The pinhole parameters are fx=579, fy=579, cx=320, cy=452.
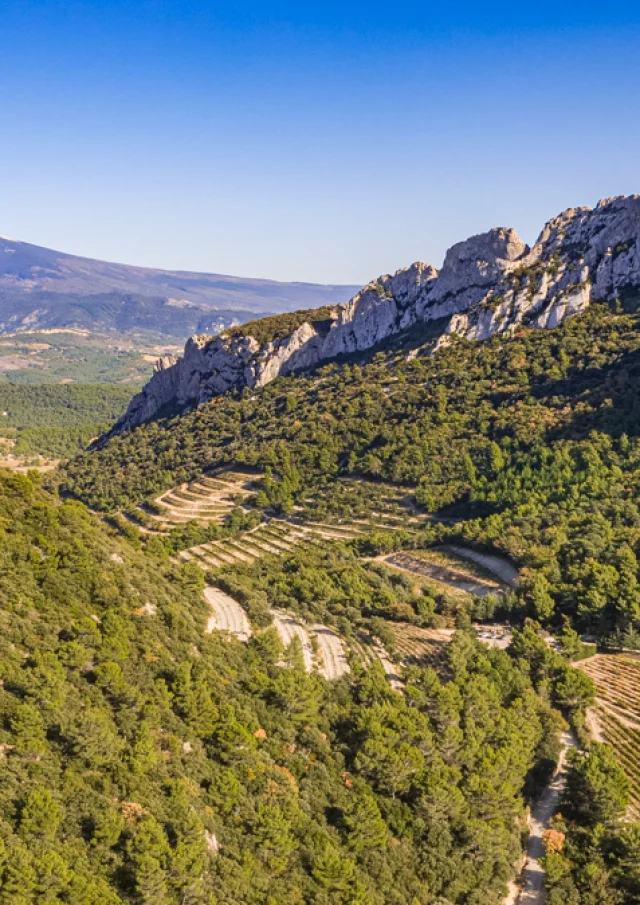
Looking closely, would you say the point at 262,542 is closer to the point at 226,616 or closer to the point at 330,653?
the point at 226,616

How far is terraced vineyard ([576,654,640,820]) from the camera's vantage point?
39.3 meters

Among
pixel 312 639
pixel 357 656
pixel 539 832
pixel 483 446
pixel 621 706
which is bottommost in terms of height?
pixel 539 832

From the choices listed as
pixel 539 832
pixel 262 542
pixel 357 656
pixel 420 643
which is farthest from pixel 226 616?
pixel 539 832

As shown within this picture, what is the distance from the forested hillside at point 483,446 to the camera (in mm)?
63719

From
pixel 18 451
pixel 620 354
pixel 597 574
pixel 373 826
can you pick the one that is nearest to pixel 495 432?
pixel 620 354

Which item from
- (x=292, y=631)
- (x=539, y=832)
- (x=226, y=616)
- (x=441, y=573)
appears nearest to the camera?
(x=539, y=832)

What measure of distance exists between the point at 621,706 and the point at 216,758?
31595 millimetres

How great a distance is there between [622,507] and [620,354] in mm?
40210

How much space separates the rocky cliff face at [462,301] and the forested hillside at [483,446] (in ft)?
19.4

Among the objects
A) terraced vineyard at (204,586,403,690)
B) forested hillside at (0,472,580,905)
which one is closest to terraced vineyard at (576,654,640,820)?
forested hillside at (0,472,580,905)

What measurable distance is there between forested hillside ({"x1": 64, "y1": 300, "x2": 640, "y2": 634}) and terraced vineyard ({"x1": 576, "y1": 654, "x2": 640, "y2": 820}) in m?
4.35

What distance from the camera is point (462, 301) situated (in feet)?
427

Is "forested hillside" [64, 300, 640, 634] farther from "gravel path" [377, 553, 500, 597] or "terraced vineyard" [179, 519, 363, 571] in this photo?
"terraced vineyard" [179, 519, 363, 571]

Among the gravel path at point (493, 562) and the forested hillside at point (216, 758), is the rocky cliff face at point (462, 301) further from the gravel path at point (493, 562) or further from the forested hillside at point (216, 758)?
the forested hillside at point (216, 758)
